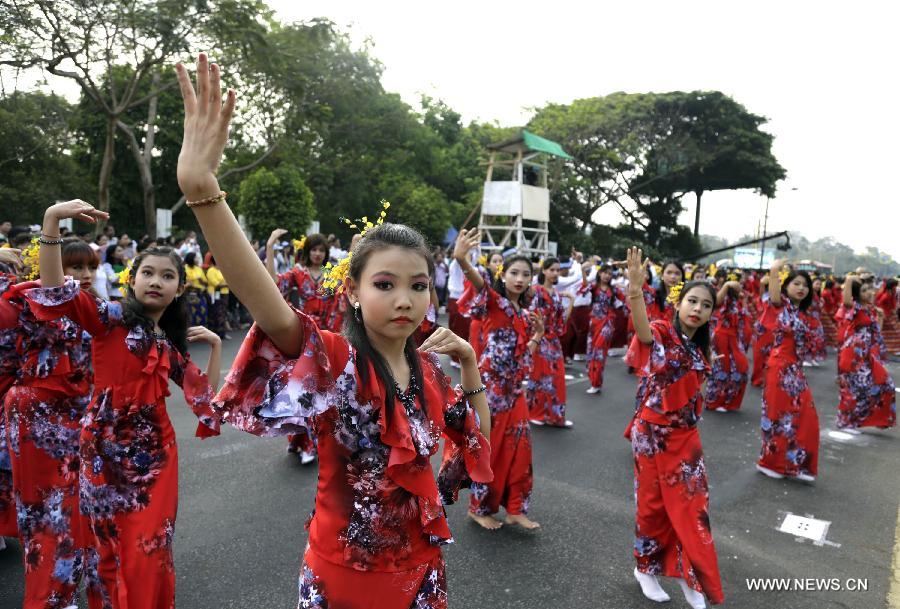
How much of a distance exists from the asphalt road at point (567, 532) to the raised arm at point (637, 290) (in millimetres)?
1492

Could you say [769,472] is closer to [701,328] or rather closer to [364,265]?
[701,328]

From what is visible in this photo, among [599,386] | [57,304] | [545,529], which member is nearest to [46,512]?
[57,304]

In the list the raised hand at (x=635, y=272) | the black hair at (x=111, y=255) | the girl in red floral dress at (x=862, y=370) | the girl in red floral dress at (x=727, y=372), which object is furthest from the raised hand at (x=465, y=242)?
the black hair at (x=111, y=255)

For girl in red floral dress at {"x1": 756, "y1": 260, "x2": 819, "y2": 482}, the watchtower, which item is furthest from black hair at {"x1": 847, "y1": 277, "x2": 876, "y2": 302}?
the watchtower

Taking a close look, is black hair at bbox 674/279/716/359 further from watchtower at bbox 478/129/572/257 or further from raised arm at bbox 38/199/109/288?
watchtower at bbox 478/129/572/257

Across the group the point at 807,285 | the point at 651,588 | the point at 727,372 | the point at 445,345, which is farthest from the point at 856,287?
the point at 445,345

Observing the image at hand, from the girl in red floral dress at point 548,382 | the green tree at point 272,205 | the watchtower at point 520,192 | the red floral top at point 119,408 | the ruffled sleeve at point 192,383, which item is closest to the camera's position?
the red floral top at point 119,408

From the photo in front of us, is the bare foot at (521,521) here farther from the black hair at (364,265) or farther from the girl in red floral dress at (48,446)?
the black hair at (364,265)

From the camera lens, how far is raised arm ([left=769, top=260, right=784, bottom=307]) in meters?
5.46

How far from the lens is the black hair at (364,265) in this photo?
5.89 feet

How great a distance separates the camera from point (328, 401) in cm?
166

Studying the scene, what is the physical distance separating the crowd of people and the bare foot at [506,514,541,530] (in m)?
0.02

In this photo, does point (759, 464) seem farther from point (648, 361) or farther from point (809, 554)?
point (648, 361)

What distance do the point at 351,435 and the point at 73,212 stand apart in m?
1.69
